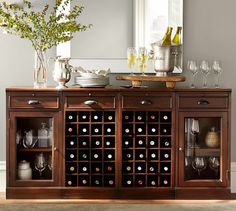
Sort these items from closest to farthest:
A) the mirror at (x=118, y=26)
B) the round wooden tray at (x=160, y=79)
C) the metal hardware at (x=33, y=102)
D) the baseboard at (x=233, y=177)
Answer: the metal hardware at (x=33, y=102), the round wooden tray at (x=160, y=79), the mirror at (x=118, y=26), the baseboard at (x=233, y=177)

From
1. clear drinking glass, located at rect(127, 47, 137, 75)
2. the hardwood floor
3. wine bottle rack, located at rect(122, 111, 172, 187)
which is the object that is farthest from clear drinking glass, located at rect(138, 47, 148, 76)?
the hardwood floor

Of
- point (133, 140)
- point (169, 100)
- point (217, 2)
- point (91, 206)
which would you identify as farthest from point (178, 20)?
point (91, 206)

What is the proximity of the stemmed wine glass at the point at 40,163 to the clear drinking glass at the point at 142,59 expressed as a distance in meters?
1.06

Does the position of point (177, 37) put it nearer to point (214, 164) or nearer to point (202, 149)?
point (202, 149)

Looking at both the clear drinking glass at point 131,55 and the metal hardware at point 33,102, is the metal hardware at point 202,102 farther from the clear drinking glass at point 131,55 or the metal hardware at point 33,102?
the metal hardware at point 33,102

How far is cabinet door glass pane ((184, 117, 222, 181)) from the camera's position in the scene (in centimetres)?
483

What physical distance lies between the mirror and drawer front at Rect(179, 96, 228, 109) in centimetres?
63

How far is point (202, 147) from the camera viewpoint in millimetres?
4840

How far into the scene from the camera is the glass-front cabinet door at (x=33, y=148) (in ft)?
15.6

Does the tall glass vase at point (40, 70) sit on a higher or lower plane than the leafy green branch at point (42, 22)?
lower

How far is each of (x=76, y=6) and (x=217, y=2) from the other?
46.8 inches

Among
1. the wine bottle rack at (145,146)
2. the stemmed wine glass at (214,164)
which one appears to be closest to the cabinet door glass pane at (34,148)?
the wine bottle rack at (145,146)

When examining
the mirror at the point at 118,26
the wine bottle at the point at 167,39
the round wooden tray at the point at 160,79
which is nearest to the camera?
the round wooden tray at the point at 160,79

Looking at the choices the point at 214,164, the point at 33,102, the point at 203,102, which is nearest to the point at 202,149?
the point at 214,164
